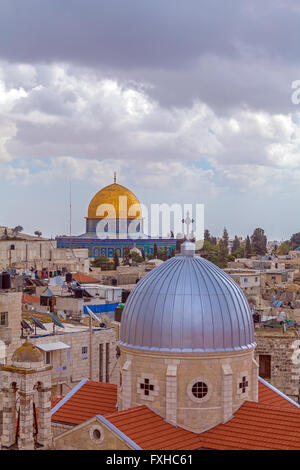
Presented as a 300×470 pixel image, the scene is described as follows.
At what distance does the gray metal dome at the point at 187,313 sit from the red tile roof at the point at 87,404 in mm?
2354

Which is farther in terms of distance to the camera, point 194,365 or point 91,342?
point 91,342

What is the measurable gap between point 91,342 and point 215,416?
15.5m

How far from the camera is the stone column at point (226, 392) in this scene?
63.3ft

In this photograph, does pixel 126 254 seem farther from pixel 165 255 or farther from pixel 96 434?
pixel 96 434

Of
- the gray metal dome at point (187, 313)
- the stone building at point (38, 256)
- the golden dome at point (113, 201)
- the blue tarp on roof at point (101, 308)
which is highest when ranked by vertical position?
the golden dome at point (113, 201)

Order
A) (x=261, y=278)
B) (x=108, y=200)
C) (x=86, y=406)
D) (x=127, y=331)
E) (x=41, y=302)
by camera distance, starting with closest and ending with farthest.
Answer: (x=127, y=331) → (x=86, y=406) → (x=41, y=302) → (x=261, y=278) → (x=108, y=200)

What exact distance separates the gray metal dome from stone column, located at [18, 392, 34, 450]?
3.73 m

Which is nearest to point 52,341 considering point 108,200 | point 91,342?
point 91,342

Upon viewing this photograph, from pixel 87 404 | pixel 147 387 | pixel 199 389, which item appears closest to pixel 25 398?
pixel 147 387

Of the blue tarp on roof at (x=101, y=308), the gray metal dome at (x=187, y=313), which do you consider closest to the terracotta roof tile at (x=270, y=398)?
the gray metal dome at (x=187, y=313)

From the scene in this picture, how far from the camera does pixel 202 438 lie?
19.1 m

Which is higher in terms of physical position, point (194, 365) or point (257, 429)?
point (194, 365)

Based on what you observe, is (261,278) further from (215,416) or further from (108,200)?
(215,416)

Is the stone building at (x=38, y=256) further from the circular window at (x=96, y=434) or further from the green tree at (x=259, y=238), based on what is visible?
the circular window at (x=96, y=434)
